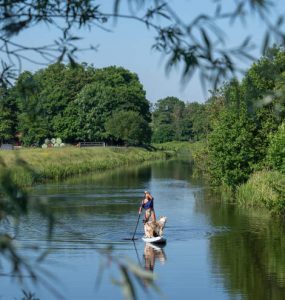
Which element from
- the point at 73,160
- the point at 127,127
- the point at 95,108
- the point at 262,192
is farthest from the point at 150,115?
A: the point at 262,192

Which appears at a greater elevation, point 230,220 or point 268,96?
point 268,96

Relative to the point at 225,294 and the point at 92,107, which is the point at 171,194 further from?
the point at 92,107

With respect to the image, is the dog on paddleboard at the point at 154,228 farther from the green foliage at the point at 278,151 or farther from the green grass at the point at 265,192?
the green foliage at the point at 278,151

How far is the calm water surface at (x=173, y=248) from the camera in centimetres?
1711

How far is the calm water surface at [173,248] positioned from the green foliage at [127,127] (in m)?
48.9

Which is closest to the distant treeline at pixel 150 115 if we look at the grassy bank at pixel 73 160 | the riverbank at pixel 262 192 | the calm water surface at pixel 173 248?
the riverbank at pixel 262 192

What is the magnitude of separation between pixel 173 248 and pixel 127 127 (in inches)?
2663

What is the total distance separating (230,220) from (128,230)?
16.3 feet

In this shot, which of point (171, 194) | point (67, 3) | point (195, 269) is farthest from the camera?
point (171, 194)

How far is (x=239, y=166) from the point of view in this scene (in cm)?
3716

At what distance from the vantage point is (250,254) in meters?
21.9

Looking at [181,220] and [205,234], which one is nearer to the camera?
[205,234]

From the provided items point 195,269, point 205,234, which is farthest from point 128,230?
point 195,269

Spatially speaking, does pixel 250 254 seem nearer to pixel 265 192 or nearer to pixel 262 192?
pixel 265 192
